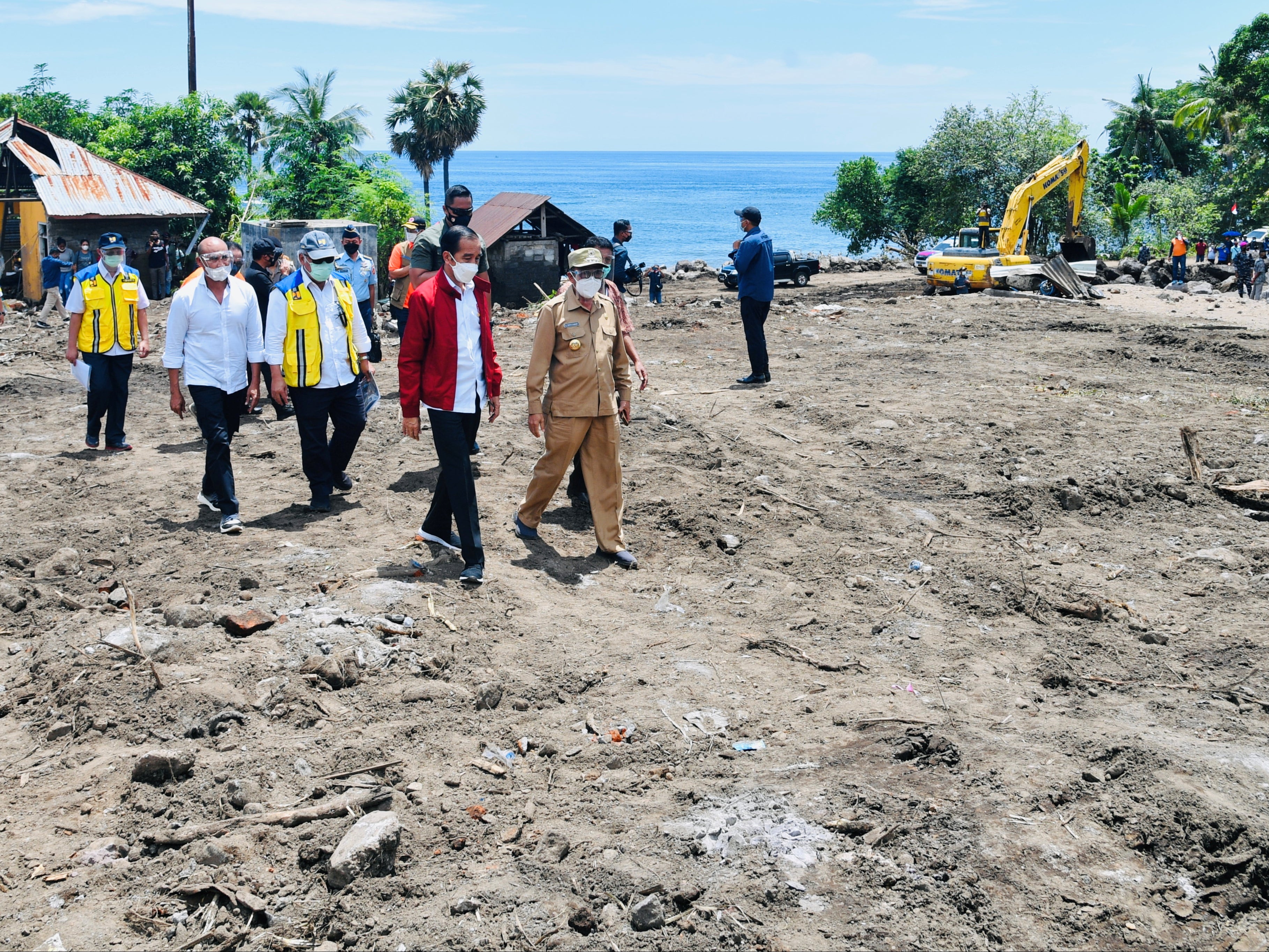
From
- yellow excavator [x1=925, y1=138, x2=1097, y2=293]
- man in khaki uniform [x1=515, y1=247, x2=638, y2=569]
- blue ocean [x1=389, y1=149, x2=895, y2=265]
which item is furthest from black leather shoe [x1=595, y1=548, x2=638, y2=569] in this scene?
blue ocean [x1=389, y1=149, x2=895, y2=265]

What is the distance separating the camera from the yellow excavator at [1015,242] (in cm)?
2331

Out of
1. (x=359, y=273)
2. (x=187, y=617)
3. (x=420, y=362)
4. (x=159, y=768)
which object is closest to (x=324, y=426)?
(x=420, y=362)

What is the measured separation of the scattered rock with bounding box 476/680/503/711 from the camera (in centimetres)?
472

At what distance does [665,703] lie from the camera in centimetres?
477

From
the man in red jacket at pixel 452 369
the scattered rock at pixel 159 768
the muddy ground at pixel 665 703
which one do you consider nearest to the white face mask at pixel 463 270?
the man in red jacket at pixel 452 369

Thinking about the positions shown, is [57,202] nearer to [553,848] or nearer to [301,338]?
[301,338]

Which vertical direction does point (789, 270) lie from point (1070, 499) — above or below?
above

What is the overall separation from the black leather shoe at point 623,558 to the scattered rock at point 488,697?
1.83 meters

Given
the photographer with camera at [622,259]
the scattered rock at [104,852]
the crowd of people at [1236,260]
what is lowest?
the scattered rock at [104,852]

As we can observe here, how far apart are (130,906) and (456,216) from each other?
5393mm

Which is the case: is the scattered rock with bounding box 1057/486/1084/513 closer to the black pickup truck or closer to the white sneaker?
the white sneaker

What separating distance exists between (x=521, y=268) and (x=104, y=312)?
16.2 m

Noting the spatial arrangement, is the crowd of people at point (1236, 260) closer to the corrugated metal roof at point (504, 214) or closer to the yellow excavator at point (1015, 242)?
the yellow excavator at point (1015, 242)

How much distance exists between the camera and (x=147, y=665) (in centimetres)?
475
